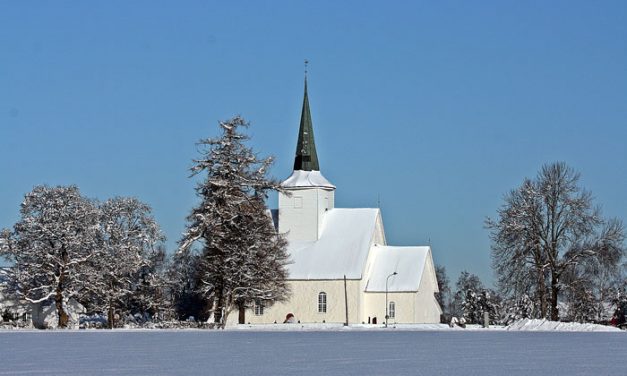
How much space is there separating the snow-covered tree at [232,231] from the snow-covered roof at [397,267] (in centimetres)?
1111

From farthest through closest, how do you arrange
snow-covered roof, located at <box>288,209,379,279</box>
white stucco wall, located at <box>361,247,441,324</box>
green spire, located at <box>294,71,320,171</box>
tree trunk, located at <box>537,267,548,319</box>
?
green spire, located at <box>294,71,320,171</box> → snow-covered roof, located at <box>288,209,379,279</box> → white stucco wall, located at <box>361,247,441,324</box> → tree trunk, located at <box>537,267,548,319</box>

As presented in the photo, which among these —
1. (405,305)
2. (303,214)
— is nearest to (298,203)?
(303,214)

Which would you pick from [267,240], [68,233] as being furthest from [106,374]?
[267,240]

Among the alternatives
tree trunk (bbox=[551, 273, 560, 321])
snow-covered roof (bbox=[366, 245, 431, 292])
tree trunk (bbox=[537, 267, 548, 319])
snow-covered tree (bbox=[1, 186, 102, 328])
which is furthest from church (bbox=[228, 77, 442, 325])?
snow-covered tree (bbox=[1, 186, 102, 328])

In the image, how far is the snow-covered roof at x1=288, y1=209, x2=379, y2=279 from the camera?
7944 centimetres

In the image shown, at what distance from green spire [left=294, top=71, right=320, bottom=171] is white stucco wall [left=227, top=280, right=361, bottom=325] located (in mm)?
10018

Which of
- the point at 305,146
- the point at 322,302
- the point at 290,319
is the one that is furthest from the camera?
the point at 305,146

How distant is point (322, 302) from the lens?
7881 cm

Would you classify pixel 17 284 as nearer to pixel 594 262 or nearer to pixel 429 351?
pixel 594 262

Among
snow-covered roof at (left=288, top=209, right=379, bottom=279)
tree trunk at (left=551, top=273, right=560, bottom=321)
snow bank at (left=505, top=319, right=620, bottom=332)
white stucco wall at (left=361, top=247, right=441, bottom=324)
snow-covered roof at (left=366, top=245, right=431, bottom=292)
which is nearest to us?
snow bank at (left=505, top=319, right=620, bottom=332)

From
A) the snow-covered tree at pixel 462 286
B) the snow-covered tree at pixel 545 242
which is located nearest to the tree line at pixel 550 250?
the snow-covered tree at pixel 545 242

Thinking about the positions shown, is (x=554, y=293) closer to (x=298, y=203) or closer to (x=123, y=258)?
(x=298, y=203)

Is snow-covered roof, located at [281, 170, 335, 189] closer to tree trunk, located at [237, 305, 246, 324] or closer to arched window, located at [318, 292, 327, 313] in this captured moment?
arched window, located at [318, 292, 327, 313]

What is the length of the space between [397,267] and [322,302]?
20.9 ft
